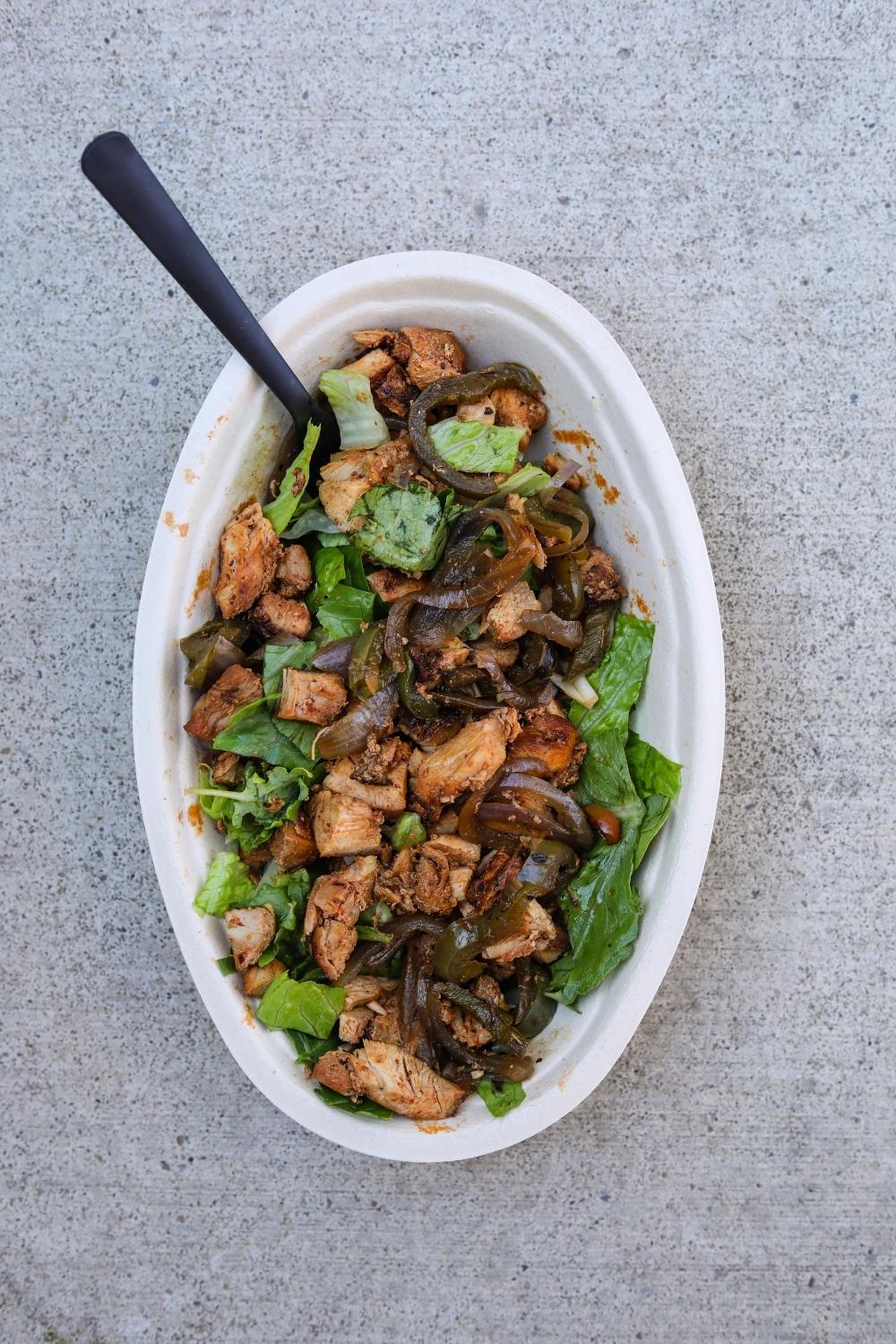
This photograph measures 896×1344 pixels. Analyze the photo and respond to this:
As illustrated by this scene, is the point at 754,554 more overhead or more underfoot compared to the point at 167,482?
more underfoot

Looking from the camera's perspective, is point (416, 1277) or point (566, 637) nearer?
point (566, 637)

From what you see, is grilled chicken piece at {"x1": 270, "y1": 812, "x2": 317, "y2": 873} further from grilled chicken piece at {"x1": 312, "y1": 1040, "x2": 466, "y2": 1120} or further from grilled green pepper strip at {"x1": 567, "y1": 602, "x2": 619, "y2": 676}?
grilled green pepper strip at {"x1": 567, "y1": 602, "x2": 619, "y2": 676}

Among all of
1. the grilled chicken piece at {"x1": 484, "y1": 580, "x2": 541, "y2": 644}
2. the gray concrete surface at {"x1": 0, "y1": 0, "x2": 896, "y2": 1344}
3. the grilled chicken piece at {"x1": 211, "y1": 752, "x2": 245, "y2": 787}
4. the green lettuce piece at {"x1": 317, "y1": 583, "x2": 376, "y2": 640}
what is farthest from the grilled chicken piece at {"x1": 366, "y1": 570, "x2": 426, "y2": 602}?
the gray concrete surface at {"x1": 0, "y1": 0, "x2": 896, "y2": 1344}

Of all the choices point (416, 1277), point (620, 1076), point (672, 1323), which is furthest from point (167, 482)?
point (672, 1323)

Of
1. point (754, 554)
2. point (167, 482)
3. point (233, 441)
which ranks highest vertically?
point (233, 441)

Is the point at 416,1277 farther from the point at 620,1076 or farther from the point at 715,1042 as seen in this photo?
the point at 715,1042

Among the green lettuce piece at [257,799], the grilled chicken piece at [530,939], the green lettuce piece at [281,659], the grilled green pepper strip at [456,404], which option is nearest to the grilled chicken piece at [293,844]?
the green lettuce piece at [257,799]
